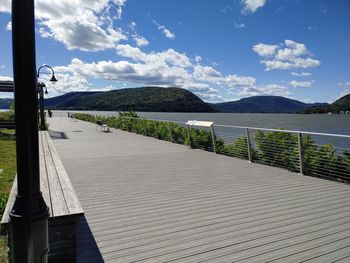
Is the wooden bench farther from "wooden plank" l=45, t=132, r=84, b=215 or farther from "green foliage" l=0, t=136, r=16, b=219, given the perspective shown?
"green foliage" l=0, t=136, r=16, b=219

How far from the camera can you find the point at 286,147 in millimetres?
8094

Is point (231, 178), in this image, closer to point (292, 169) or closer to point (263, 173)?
point (263, 173)

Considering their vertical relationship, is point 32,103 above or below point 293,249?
above

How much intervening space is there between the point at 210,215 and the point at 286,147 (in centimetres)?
439

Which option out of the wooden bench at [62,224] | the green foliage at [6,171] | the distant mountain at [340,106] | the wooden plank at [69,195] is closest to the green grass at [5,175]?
the green foliage at [6,171]

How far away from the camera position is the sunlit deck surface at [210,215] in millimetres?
3305

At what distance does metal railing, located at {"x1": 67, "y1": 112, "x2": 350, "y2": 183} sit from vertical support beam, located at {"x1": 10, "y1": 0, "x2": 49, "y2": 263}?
5.78 m

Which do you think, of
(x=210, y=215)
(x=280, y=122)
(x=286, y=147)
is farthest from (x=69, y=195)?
(x=280, y=122)

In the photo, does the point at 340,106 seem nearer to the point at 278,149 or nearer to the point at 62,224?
the point at 278,149

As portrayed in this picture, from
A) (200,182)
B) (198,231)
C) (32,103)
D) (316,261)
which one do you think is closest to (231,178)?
(200,182)

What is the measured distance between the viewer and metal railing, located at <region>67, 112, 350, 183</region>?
282 inches

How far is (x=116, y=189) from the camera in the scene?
5.80m

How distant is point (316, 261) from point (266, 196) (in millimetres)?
2255

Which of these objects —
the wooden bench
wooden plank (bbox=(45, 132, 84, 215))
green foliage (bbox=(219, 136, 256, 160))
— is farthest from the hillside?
the wooden bench
